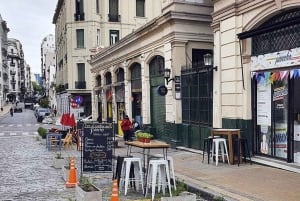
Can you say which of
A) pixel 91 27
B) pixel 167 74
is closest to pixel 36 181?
pixel 167 74

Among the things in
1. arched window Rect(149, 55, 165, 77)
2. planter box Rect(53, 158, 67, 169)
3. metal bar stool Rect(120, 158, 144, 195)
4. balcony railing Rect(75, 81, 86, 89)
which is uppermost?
balcony railing Rect(75, 81, 86, 89)

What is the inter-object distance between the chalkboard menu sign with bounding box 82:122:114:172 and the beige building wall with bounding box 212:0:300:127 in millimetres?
4141

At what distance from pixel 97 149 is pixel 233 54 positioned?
5.07 metres

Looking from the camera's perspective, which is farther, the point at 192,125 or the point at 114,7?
the point at 114,7

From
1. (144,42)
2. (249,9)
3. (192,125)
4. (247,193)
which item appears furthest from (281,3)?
(144,42)

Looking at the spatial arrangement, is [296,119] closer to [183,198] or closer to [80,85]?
[183,198]

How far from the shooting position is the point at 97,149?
1045 cm

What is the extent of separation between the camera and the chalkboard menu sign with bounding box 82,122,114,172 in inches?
408

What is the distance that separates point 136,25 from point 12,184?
3638 centimetres

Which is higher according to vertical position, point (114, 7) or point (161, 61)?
point (114, 7)

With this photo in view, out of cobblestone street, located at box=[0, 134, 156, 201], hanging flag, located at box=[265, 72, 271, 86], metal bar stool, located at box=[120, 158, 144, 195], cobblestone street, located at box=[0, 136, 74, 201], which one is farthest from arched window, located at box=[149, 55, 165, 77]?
metal bar stool, located at box=[120, 158, 144, 195]

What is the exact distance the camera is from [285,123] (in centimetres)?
1087

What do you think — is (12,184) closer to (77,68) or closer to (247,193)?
(247,193)

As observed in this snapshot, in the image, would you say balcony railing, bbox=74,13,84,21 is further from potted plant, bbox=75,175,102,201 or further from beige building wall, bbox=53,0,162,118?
potted plant, bbox=75,175,102,201
